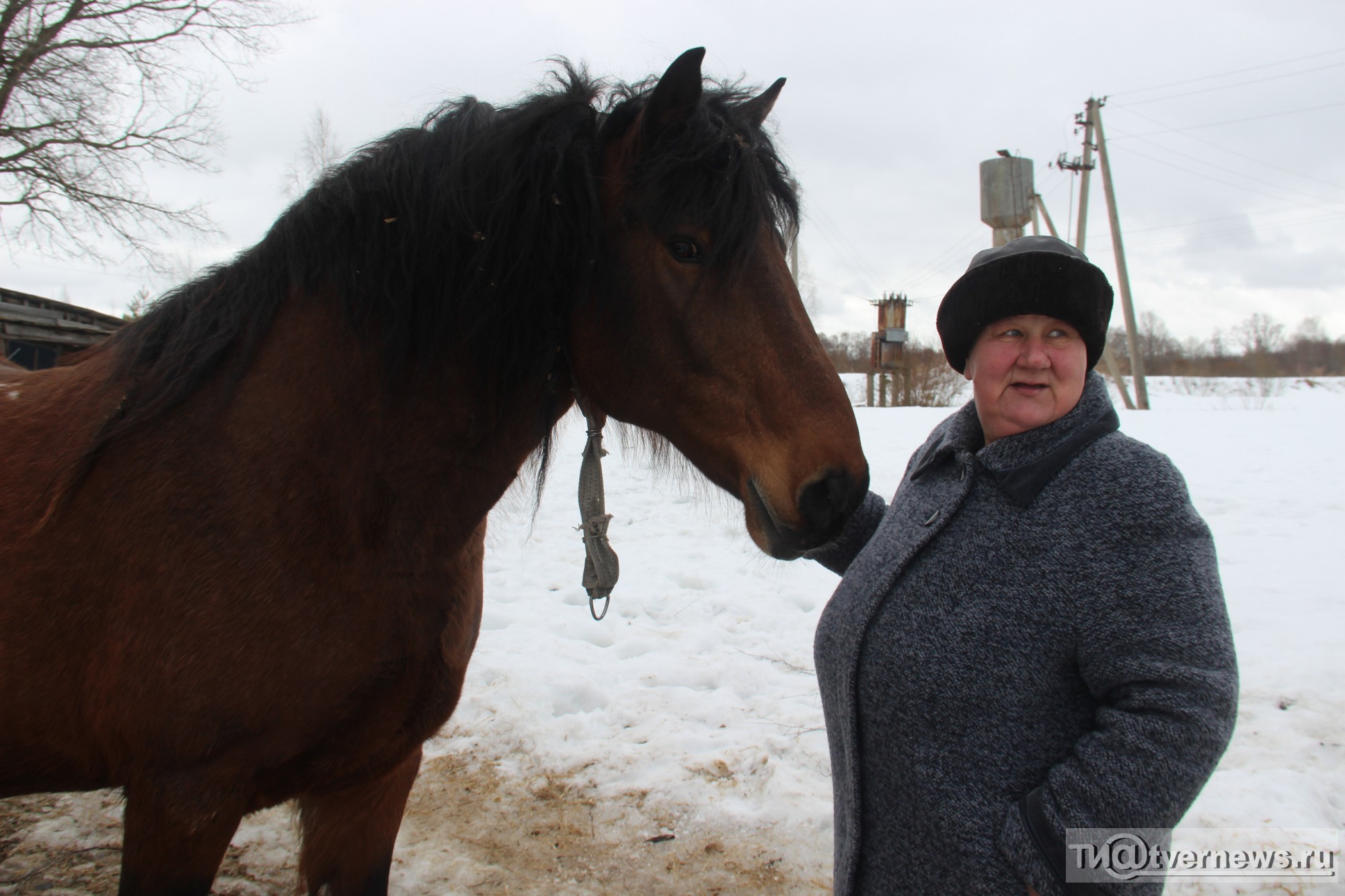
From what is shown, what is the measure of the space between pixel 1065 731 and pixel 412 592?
1339 mm

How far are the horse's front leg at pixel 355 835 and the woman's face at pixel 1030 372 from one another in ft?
5.85

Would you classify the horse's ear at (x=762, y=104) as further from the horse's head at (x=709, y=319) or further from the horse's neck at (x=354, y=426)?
the horse's neck at (x=354, y=426)

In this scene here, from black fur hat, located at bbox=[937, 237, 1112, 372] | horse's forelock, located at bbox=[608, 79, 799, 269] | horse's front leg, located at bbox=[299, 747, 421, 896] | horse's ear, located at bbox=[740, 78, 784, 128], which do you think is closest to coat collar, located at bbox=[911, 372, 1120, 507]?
black fur hat, located at bbox=[937, 237, 1112, 372]

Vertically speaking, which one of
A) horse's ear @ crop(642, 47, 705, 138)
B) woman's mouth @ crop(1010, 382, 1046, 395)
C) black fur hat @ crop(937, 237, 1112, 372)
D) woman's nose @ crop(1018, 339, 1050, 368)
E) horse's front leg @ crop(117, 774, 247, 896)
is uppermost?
horse's ear @ crop(642, 47, 705, 138)

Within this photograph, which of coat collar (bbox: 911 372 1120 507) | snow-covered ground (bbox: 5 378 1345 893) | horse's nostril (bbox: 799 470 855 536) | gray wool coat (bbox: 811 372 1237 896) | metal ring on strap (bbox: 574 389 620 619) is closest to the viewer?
gray wool coat (bbox: 811 372 1237 896)

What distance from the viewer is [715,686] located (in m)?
3.91

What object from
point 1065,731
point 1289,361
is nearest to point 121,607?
point 1065,731

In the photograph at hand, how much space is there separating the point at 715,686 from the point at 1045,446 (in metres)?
2.94

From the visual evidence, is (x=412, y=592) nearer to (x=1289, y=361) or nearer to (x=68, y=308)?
(x=68, y=308)

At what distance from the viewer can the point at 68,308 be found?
4695mm

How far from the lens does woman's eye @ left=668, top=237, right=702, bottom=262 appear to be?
1.51m

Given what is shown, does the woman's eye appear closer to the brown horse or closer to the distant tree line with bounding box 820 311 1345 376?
the brown horse

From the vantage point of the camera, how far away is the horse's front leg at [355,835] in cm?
209

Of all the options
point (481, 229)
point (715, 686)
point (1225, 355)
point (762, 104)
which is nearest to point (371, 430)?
point (481, 229)
